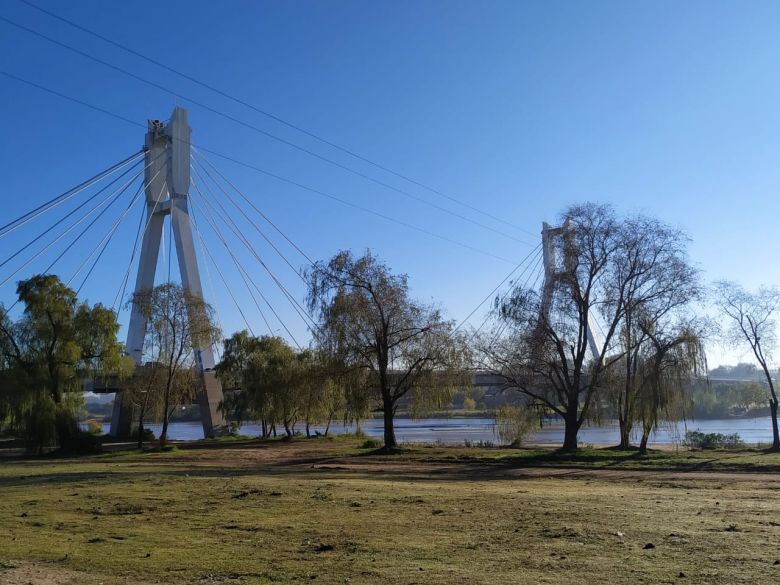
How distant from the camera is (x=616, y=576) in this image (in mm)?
6402

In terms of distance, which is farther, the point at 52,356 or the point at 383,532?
the point at 52,356

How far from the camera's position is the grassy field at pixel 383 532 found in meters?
6.76

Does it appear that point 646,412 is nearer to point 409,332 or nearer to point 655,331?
point 655,331

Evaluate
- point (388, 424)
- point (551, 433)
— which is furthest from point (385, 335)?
point (551, 433)

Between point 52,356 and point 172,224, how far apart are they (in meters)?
12.6

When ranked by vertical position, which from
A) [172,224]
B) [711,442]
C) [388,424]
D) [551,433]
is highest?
[172,224]

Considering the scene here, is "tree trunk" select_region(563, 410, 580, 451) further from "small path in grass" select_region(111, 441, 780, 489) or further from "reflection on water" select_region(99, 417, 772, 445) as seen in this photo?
"reflection on water" select_region(99, 417, 772, 445)

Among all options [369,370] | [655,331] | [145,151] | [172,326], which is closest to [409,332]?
[369,370]

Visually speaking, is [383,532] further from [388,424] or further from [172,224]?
[172,224]

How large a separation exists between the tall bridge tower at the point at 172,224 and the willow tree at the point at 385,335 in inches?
501

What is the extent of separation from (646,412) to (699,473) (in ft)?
29.9

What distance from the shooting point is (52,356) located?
37031 mm

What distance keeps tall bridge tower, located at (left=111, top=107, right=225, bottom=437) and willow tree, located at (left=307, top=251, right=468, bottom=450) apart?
501 inches

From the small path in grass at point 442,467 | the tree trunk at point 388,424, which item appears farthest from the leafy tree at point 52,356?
the tree trunk at point 388,424
